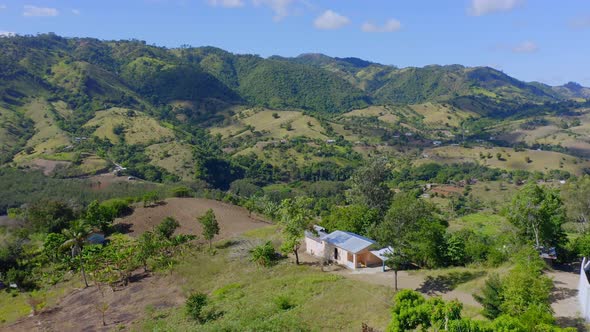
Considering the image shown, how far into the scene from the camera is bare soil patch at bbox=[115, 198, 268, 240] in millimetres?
52597

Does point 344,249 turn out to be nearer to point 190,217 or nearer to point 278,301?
point 278,301

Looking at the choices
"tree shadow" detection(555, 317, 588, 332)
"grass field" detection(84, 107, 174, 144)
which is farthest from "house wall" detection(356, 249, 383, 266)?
"grass field" detection(84, 107, 174, 144)

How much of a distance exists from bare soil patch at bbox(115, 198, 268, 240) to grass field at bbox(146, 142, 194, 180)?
194 feet

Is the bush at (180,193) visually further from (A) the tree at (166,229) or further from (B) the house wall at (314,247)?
(B) the house wall at (314,247)

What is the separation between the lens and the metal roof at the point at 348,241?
33.7 meters

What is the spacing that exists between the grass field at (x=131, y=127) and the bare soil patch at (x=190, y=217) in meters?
91.8

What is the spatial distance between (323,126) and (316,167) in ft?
158

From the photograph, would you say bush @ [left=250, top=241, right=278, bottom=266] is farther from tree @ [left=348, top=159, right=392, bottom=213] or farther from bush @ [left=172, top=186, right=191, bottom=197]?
Answer: bush @ [left=172, top=186, right=191, bottom=197]

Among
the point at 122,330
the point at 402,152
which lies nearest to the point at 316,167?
the point at 402,152

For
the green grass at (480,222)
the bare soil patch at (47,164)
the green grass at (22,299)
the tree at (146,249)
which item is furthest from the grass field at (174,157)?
the green grass at (22,299)

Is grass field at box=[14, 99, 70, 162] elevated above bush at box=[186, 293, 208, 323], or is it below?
above

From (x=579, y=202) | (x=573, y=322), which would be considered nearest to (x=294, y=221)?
(x=573, y=322)

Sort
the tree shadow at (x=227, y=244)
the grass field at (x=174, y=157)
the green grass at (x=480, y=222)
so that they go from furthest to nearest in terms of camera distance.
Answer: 1. the grass field at (x=174, y=157)
2. the green grass at (x=480, y=222)
3. the tree shadow at (x=227, y=244)

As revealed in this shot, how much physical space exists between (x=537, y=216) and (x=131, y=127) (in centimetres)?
14880
